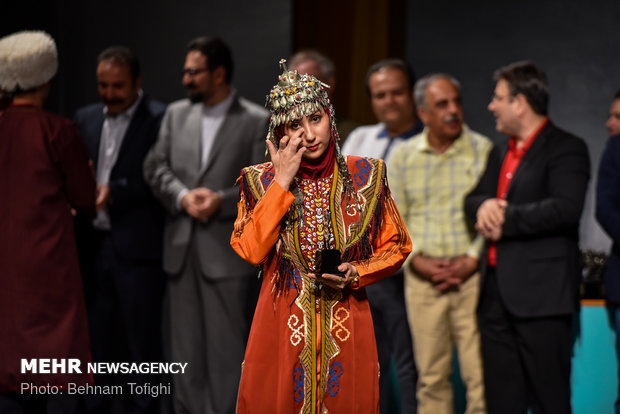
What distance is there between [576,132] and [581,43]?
63 centimetres

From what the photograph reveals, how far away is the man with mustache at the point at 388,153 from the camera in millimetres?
4613

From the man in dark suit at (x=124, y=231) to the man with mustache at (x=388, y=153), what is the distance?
4.25 feet

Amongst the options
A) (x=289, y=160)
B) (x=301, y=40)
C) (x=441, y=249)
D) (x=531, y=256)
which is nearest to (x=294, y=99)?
(x=289, y=160)

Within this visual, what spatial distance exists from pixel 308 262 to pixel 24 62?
197 cm

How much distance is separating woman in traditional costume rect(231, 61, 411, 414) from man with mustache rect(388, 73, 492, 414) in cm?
184

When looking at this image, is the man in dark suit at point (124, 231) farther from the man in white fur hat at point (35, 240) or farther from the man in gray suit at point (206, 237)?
the man in white fur hat at point (35, 240)

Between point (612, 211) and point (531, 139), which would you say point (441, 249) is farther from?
point (612, 211)

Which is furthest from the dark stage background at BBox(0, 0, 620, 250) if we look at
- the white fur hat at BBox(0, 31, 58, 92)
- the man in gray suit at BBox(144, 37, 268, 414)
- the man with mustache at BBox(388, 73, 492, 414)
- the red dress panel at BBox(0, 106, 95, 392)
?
the red dress panel at BBox(0, 106, 95, 392)

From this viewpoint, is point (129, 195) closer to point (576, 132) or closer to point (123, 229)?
point (123, 229)

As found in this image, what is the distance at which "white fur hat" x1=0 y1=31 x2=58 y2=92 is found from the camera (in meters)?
3.77

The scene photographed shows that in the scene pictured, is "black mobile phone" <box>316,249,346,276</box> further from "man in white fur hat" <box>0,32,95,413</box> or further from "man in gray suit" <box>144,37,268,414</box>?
"man in gray suit" <box>144,37,268,414</box>

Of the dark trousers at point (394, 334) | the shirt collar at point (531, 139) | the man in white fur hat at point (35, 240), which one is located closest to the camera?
the man in white fur hat at point (35, 240)

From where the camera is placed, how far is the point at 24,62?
3.78 meters

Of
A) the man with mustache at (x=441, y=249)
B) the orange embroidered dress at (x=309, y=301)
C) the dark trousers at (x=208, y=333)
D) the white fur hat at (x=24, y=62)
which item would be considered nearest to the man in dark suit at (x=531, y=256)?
the man with mustache at (x=441, y=249)
